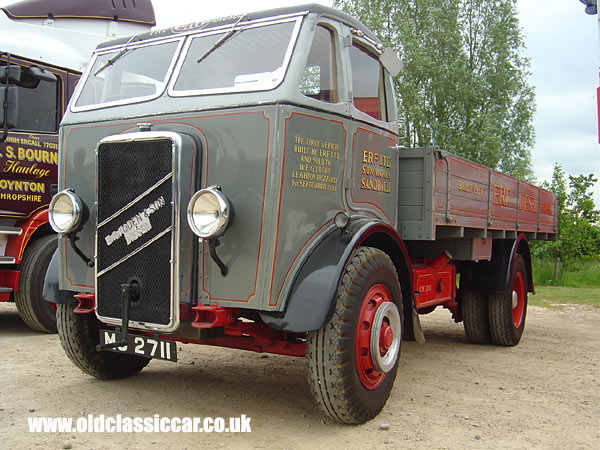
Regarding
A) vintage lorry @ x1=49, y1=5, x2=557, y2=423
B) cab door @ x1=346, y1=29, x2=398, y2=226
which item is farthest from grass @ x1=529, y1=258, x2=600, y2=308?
vintage lorry @ x1=49, y1=5, x2=557, y2=423

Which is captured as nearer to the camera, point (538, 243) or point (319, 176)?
point (319, 176)

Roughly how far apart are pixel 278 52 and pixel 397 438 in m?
2.62

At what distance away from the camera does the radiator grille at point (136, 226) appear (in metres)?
4.13

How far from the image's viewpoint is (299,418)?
441 centimetres

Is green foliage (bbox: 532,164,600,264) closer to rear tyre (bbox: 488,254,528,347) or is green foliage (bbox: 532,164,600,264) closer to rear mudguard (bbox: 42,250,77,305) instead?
rear tyre (bbox: 488,254,528,347)

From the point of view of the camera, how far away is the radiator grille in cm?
413

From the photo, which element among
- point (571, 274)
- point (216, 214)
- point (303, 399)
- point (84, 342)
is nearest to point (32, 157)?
point (84, 342)

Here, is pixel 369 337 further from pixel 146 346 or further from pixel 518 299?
pixel 518 299

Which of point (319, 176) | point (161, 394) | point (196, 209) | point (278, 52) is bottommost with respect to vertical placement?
point (161, 394)

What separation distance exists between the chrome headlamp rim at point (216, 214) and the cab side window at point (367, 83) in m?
1.44

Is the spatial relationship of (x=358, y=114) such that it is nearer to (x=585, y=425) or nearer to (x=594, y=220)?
(x=585, y=425)

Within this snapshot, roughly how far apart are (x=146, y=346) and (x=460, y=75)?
25321 millimetres

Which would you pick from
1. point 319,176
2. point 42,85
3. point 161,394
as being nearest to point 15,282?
point 42,85

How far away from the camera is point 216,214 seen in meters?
3.90
